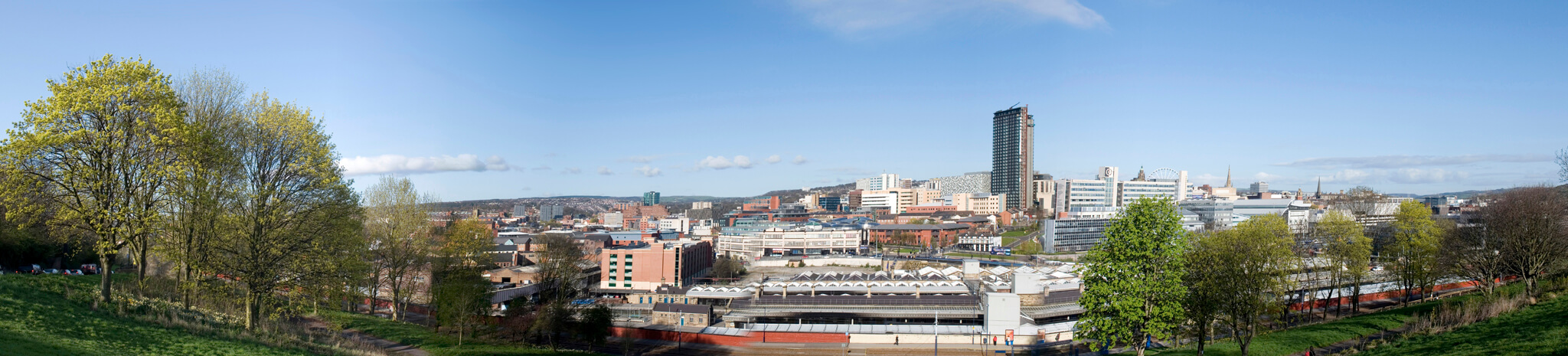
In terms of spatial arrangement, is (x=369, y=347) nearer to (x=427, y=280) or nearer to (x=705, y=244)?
(x=427, y=280)

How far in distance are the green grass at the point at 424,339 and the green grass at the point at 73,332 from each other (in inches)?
259

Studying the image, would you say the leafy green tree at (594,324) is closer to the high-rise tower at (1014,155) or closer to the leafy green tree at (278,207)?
the leafy green tree at (278,207)

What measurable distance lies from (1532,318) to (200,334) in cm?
2490

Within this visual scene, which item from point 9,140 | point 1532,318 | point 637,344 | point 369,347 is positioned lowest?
point 637,344

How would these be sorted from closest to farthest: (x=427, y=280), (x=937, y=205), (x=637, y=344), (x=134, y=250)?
1. (x=134, y=250)
2. (x=637, y=344)
3. (x=427, y=280)
4. (x=937, y=205)

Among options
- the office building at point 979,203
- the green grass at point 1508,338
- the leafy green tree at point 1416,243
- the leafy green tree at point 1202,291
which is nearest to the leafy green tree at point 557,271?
the leafy green tree at point 1202,291

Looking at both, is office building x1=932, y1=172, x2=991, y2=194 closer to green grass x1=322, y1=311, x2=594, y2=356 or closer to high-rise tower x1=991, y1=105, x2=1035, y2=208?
high-rise tower x1=991, y1=105, x2=1035, y2=208

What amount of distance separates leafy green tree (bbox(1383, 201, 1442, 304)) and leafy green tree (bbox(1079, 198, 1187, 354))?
18.4 metres

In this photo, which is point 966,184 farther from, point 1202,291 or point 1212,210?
point 1202,291

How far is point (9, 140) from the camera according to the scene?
11992 mm

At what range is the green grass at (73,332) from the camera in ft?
33.0

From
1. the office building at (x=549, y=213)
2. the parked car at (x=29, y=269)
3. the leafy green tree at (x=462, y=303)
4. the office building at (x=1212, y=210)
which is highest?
the office building at (x=1212, y=210)

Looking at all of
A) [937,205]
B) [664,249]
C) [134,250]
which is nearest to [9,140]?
[134,250]

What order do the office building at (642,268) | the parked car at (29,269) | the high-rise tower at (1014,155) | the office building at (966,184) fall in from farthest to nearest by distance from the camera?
the office building at (966,184), the high-rise tower at (1014,155), the office building at (642,268), the parked car at (29,269)
